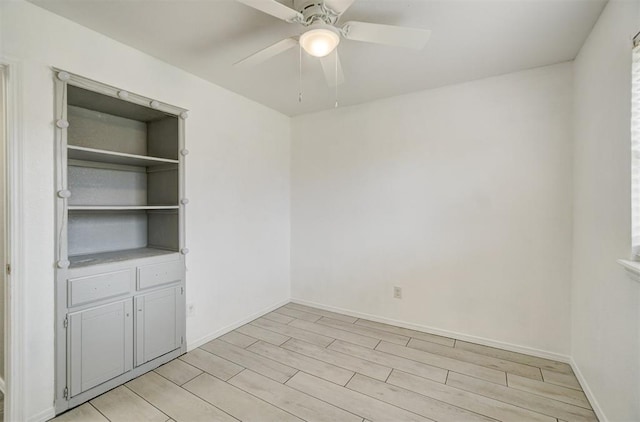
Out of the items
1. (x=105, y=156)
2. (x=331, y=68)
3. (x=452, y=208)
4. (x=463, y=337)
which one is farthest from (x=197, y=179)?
(x=463, y=337)

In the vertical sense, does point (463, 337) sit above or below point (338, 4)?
below

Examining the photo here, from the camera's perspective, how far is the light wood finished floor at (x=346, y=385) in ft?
5.76

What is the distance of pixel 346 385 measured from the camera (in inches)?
80.3

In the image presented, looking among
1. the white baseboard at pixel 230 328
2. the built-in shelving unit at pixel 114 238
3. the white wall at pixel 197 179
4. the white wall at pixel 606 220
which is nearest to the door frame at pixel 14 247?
the white wall at pixel 197 179

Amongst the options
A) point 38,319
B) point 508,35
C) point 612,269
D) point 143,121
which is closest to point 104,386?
point 38,319

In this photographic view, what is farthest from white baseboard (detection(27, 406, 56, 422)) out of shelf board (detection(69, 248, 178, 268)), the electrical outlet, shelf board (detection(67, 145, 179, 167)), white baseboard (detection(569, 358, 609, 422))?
white baseboard (detection(569, 358, 609, 422))

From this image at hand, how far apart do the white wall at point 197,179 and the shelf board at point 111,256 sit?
21 centimetres

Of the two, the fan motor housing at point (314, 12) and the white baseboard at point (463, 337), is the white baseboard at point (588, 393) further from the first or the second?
the fan motor housing at point (314, 12)

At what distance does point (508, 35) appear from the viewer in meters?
1.94

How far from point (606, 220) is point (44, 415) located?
11.8ft

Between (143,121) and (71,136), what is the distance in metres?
0.61

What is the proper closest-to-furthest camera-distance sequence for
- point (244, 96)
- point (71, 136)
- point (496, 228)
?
point (71, 136) → point (496, 228) → point (244, 96)

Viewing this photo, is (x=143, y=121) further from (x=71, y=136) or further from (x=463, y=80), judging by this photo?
(x=463, y=80)

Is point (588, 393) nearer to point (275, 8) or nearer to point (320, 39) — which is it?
point (320, 39)
